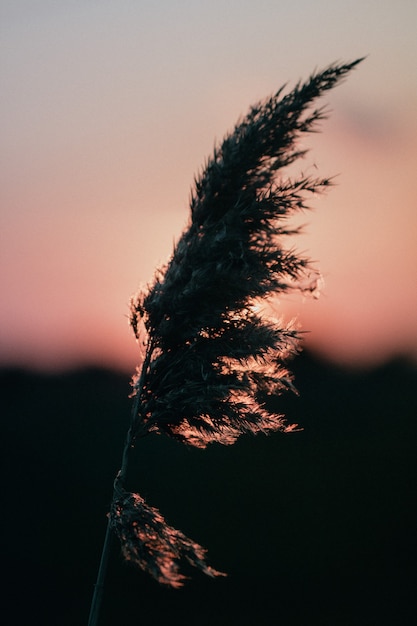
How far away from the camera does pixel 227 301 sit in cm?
354

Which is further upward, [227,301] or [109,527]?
[227,301]

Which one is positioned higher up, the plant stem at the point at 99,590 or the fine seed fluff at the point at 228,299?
the fine seed fluff at the point at 228,299

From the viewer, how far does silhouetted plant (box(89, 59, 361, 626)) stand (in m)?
3.39

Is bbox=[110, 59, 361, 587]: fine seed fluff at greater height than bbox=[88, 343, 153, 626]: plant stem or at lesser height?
greater

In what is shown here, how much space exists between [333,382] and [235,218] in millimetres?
14877

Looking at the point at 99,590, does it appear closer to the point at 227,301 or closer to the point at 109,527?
the point at 109,527

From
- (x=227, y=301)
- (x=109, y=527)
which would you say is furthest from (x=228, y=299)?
(x=109, y=527)

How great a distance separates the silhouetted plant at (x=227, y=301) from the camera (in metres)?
3.39

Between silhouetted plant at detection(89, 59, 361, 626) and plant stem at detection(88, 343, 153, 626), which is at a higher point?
silhouetted plant at detection(89, 59, 361, 626)

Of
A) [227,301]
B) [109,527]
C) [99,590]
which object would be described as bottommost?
[99,590]

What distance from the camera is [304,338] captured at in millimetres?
3670

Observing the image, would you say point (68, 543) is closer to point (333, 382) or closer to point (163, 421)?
point (333, 382)

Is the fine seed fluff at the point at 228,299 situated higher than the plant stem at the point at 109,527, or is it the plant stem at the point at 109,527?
the fine seed fluff at the point at 228,299

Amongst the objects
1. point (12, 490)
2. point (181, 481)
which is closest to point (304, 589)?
point (181, 481)
